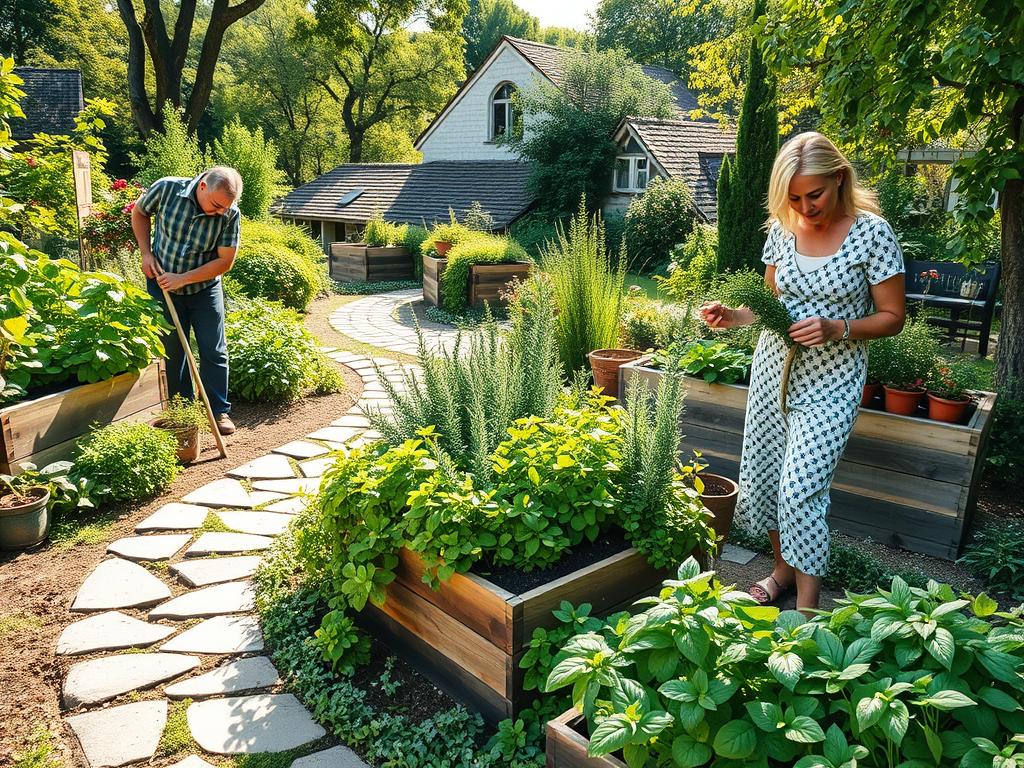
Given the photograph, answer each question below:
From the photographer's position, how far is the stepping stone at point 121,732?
87.5 inches

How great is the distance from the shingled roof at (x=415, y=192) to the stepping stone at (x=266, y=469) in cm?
1253

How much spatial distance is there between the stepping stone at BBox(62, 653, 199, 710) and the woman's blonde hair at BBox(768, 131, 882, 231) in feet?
9.29

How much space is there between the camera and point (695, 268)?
1049cm

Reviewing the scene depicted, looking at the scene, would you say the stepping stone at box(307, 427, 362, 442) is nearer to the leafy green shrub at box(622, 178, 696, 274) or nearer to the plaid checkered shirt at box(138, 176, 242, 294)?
the plaid checkered shirt at box(138, 176, 242, 294)

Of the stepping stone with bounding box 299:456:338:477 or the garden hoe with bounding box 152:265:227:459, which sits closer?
the stepping stone with bounding box 299:456:338:477

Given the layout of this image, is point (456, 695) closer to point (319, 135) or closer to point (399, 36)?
point (399, 36)

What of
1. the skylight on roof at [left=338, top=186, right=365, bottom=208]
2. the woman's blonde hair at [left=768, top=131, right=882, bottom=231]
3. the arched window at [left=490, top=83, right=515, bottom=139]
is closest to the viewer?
the woman's blonde hair at [left=768, top=131, right=882, bottom=231]

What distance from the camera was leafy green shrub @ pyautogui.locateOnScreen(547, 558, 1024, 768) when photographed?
1297 mm

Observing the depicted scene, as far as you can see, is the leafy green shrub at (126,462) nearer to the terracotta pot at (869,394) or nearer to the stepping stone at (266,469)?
the stepping stone at (266,469)

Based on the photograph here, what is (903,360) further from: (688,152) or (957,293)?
(688,152)

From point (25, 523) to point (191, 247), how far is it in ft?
6.82

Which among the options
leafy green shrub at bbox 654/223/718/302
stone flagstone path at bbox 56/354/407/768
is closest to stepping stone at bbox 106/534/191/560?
stone flagstone path at bbox 56/354/407/768

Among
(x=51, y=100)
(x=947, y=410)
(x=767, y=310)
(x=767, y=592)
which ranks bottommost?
(x=767, y=592)

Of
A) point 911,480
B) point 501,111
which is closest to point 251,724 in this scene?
point 911,480
